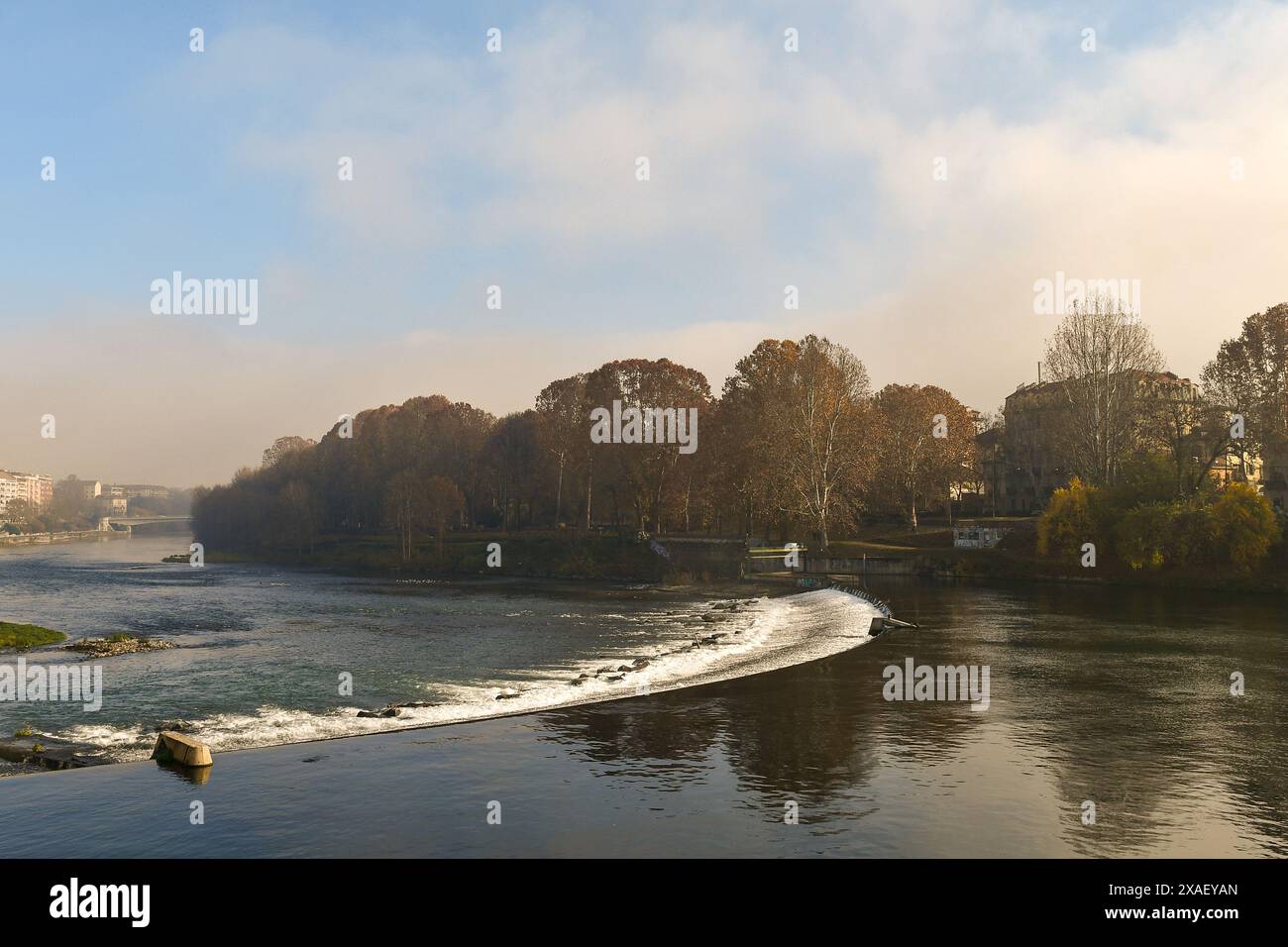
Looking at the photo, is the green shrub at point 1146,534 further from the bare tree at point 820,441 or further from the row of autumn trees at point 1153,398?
the bare tree at point 820,441

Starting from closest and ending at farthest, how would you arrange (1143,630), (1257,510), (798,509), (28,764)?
1. (28,764)
2. (1143,630)
3. (1257,510)
4. (798,509)

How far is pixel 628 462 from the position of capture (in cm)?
10869

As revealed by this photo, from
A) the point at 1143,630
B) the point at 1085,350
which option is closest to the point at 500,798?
the point at 1143,630

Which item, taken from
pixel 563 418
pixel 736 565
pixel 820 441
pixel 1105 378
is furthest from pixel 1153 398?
pixel 563 418

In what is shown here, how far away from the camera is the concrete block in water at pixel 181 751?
22594 mm

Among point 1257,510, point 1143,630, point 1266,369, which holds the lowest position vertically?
point 1143,630

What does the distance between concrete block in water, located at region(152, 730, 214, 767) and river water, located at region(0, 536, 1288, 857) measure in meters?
0.82

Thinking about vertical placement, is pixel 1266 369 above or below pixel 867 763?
above

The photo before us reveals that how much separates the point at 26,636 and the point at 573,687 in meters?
33.3

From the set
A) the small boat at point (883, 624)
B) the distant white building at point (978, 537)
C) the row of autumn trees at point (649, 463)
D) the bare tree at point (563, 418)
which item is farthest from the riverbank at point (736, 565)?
the small boat at point (883, 624)

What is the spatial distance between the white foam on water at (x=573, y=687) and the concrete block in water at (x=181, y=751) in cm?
160

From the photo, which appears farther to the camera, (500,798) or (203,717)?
(203,717)
